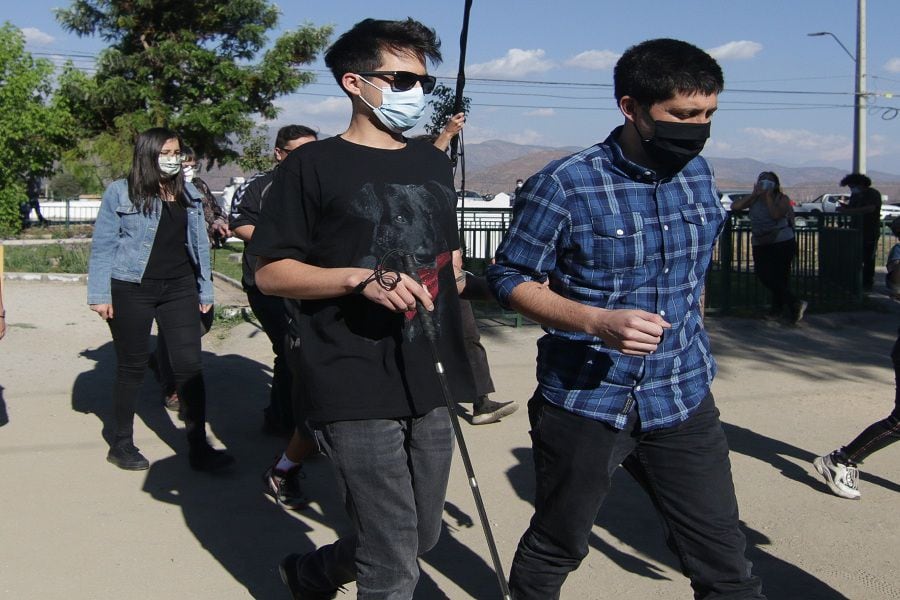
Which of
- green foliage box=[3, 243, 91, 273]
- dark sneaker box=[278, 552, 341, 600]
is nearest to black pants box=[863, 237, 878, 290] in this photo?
green foliage box=[3, 243, 91, 273]

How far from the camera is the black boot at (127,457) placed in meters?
5.41

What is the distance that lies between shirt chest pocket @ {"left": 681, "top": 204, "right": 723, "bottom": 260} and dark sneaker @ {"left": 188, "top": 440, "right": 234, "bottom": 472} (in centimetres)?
334

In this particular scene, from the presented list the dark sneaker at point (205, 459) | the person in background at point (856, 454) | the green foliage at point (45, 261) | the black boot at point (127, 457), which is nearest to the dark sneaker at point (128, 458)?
the black boot at point (127, 457)

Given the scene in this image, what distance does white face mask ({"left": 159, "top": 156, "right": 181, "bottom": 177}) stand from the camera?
5262 mm

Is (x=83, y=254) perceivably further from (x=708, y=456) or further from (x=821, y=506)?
(x=708, y=456)

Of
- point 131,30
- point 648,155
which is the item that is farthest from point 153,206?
point 131,30

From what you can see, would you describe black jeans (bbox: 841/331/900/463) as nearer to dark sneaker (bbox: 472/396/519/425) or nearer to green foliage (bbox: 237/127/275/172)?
dark sneaker (bbox: 472/396/519/425)

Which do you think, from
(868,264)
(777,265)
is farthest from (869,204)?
(777,265)

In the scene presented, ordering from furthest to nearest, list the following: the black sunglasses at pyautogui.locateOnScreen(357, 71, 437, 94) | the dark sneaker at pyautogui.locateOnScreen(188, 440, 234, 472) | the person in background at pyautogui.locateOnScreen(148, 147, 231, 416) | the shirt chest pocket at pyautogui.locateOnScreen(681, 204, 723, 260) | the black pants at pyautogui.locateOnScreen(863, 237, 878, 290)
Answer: the black pants at pyautogui.locateOnScreen(863, 237, 878, 290) → the person in background at pyautogui.locateOnScreen(148, 147, 231, 416) → the dark sneaker at pyautogui.locateOnScreen(188, 440, 234, 472) → the black sunglasses at pyautogui.locateOnScreen(357, 71, 437, 94) → the shirt chest pocket at pyautogui.locateOnScreen(681, 204, 723, 260)

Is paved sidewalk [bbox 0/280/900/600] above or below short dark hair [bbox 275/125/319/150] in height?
below

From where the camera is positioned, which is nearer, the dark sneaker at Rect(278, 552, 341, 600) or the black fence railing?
the dark sneaker at Rect(278, 552, 341, 600)

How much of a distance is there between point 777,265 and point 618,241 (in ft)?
26.6

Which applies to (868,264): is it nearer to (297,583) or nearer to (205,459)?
(205,459)

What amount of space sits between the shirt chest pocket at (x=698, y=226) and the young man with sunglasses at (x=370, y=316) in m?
0.72
